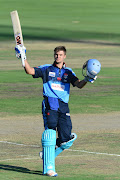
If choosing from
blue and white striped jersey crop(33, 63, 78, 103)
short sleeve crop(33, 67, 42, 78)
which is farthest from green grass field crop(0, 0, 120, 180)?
short sleeve crop(33, 67, 42, 78)

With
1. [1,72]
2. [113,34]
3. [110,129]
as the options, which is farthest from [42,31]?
[110,129]

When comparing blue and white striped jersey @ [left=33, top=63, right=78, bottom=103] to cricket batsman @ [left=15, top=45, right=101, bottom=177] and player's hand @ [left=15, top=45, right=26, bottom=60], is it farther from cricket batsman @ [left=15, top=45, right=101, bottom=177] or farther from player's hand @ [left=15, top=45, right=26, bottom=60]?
→ player's hand @ [left=15, top=45, right=26, bottom=60]

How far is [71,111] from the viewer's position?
58.6 feet

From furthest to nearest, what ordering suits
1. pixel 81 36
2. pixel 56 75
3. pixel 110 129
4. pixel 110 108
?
pixel 81 36
pixel 110 108
pixel 110 129
pixel 56 75

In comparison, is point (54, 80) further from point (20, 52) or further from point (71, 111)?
point (71, 111)

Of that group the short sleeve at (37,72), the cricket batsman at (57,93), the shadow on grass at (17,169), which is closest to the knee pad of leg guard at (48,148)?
the cricket batsman at (57,93)

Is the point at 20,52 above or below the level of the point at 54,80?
above

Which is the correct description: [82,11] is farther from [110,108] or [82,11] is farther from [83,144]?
[83,144]

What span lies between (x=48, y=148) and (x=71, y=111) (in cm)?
814

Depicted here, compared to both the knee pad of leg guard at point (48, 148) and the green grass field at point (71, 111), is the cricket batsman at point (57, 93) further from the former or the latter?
the green grass field at point (71, 111)

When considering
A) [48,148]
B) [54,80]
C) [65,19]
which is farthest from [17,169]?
[65,19]

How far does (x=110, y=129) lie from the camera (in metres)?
15.0

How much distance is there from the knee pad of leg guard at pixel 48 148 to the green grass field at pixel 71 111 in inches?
8.2

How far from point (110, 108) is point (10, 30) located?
3645 centimetres
